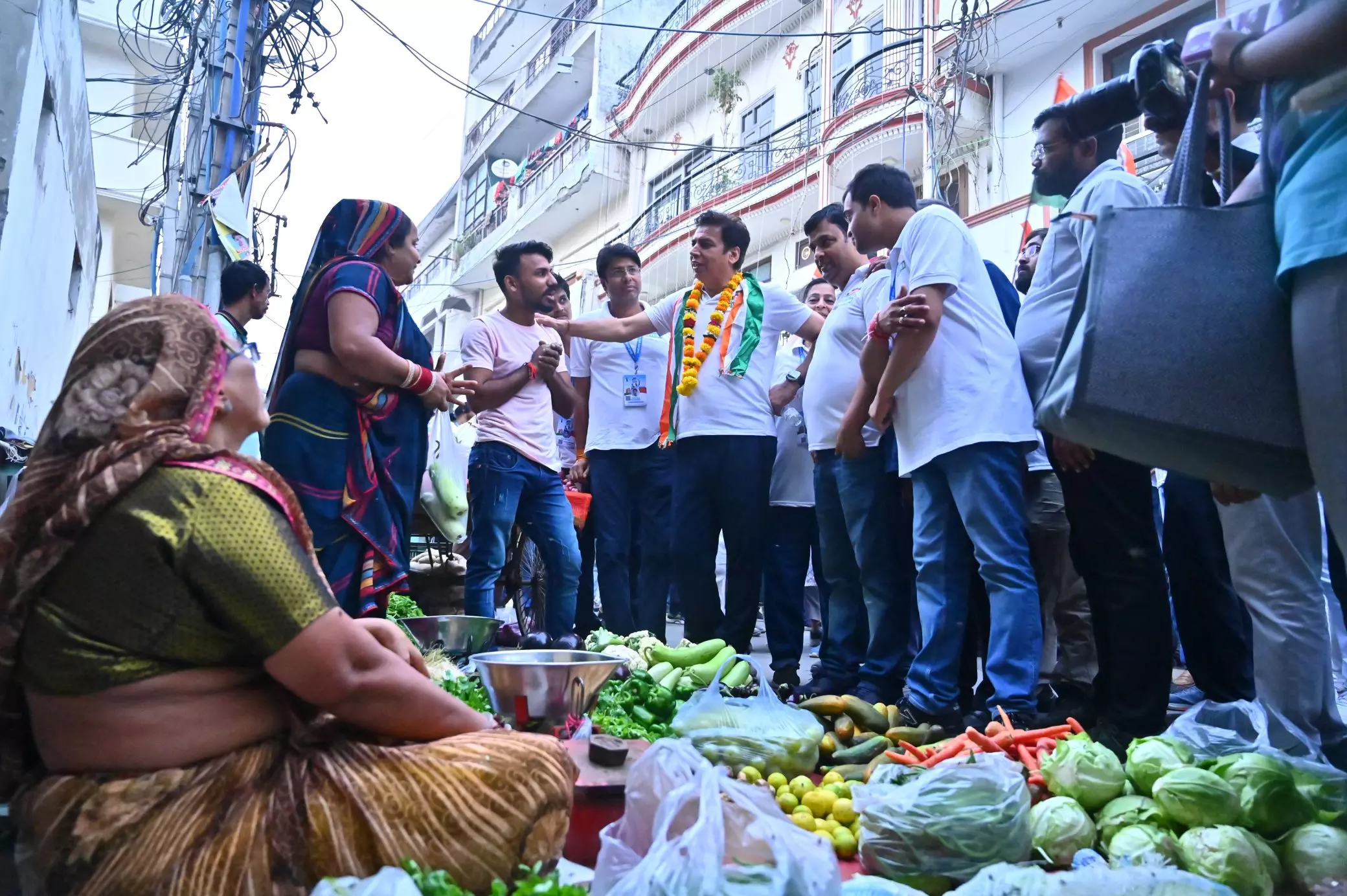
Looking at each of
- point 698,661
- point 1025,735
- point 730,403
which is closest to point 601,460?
point 730,403

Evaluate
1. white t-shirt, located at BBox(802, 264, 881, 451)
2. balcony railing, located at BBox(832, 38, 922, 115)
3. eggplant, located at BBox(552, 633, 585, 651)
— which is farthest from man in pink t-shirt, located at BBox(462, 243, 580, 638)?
balcony railing, located at BBox(832, 38, 922, 115)

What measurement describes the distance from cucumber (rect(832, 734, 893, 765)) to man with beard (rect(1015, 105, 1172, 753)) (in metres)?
0.70

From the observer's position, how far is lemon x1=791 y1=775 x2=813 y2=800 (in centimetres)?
274

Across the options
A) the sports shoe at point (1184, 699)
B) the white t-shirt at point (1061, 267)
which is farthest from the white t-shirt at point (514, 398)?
the sports shoe at point (1184, 699)

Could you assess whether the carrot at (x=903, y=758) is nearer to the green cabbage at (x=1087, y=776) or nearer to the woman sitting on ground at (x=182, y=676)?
the green cabbage at (x=1087, y=776)

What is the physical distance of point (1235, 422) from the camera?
1.73 metres

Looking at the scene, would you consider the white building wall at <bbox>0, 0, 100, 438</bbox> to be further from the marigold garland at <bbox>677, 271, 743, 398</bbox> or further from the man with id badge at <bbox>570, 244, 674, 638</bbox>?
the marigold garland at <bbox>677, 271, 743, 398</bbox>

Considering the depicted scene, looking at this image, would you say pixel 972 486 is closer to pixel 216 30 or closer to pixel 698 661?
pixel 698 661

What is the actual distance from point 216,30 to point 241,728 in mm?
8647

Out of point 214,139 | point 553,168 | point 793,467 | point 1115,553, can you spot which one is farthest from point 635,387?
point 553,168

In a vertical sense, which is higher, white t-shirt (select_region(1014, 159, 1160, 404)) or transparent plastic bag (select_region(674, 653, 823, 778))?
white t-shirt (select_region(1014, 159, 1160, 404))

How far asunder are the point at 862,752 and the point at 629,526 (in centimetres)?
252

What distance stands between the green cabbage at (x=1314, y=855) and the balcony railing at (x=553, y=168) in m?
21.7

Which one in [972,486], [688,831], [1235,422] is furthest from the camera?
[972,486]
